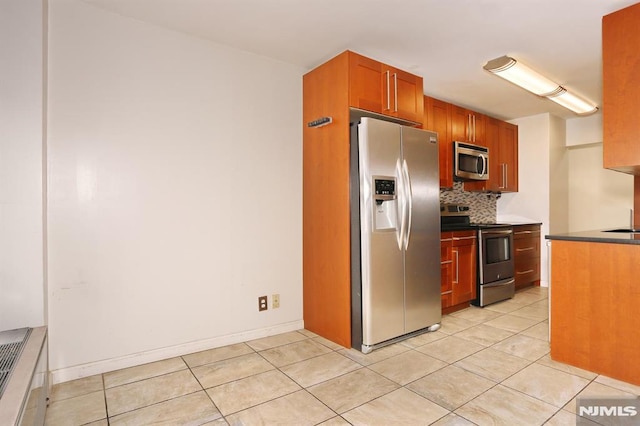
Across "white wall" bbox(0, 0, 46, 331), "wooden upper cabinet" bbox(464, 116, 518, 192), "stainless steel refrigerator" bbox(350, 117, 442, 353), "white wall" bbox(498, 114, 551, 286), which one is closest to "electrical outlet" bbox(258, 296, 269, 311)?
"stainless steel refrigerator" bbox(350, 117, 442, 353)

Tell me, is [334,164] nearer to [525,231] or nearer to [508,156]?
[525,231]

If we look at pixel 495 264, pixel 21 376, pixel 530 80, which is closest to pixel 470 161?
Answer: pixel 530 80

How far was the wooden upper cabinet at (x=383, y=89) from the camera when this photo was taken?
270 cm

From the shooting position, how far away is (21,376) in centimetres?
129

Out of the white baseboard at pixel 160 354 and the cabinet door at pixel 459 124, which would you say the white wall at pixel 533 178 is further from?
the white baseboard at pixel 160 354

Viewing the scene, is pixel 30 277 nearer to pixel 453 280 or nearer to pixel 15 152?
pixel 15 152

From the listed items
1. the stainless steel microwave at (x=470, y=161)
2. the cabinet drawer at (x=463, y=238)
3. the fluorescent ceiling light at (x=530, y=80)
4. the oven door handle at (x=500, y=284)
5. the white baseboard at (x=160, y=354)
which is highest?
the fluorescent ceiling light at (x=530, y=80)

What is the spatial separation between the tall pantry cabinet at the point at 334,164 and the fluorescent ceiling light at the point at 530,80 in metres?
0.70

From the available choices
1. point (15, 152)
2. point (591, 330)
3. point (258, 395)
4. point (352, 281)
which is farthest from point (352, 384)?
point (15, 152)

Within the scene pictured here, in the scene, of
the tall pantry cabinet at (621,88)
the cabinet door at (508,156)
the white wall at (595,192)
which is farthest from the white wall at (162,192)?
the white wall at (595,192)

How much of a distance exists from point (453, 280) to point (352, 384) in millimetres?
1881

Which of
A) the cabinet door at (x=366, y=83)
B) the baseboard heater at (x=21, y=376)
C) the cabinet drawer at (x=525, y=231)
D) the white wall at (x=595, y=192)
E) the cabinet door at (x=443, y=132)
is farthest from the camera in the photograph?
the white wall at (x=595, y=192)

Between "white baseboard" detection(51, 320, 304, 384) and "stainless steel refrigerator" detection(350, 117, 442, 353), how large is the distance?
2.52 ft

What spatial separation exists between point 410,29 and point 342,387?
2.54 metres
